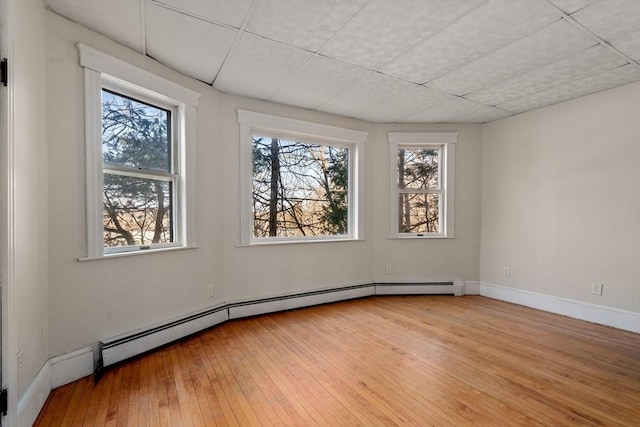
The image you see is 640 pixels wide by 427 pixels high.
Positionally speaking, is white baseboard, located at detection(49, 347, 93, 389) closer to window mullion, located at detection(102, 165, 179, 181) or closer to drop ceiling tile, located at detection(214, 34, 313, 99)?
window mullion, located at detection(102, 165, 179, 181)

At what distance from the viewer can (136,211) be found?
8.27ft

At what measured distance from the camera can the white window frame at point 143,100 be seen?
2.13 m

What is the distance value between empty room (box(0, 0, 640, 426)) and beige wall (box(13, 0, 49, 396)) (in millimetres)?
18

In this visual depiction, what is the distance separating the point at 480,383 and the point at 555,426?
0.46 metres

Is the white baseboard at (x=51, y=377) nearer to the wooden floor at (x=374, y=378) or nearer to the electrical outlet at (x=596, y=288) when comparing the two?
the wooden floor at (x=374, y=378)

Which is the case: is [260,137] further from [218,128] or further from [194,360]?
[194,360]

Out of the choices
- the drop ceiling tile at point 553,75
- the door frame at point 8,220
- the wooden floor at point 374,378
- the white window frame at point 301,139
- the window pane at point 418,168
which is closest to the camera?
the door frame at point 8,220

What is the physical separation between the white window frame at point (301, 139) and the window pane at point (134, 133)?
806 mm

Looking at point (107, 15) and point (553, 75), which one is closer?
point (107, 15)

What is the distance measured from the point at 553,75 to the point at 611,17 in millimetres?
874

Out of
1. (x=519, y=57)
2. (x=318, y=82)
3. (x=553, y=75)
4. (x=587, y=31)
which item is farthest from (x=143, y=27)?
(x=553, y=75)

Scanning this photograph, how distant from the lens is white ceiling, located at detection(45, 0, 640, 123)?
1.92 m

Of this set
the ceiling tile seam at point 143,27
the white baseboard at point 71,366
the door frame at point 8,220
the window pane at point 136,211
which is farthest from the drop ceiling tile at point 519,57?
the white baseboard at point 71,366

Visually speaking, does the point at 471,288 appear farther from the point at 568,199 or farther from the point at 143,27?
the point at 143,27
